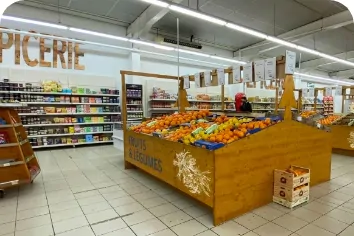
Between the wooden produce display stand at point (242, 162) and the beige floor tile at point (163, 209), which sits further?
the beige floor tile at point (163, 209)

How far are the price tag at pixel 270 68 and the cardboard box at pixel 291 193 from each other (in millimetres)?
1545

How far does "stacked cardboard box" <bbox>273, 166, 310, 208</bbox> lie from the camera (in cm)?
299

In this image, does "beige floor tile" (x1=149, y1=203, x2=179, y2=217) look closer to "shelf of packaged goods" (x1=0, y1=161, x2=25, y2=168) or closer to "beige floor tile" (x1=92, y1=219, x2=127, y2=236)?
"beige floor tile" (x1=92, y1=219, x2=127, y2=236)

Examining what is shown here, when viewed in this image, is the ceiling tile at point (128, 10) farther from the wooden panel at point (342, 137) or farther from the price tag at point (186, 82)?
the wooden panel at point (342, 137)

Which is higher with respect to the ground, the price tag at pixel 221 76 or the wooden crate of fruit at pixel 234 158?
the price tag at pixel 221 76

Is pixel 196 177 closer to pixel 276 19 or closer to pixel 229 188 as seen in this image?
pixel 229 188

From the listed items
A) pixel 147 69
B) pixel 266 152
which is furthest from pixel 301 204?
pixel 147 69

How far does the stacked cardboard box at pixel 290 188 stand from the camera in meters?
2.99

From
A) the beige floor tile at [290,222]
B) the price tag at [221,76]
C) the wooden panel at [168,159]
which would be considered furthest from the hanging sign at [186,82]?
the beige floor tile at [290,222]

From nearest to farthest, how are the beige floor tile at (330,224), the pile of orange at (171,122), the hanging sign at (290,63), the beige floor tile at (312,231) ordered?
the beige floor tile at (312,231)
the beige floor tile at (330,224)
the hanging sign at (290,63)
the pile of orange at (171,122)

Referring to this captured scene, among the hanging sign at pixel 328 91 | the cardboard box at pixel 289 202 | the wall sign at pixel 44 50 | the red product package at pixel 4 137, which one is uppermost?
the wall sign at pixel 44 50

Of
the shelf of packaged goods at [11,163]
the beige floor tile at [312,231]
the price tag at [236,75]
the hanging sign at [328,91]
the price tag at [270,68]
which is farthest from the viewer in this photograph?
the hanging sign at [328,91]

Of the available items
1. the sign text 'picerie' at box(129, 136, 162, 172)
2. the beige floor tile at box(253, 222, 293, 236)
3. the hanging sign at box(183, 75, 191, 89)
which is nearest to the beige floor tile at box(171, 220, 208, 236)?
the beige floor tile at box(253, 222, 293, 236)

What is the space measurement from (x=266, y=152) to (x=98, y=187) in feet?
9.32
